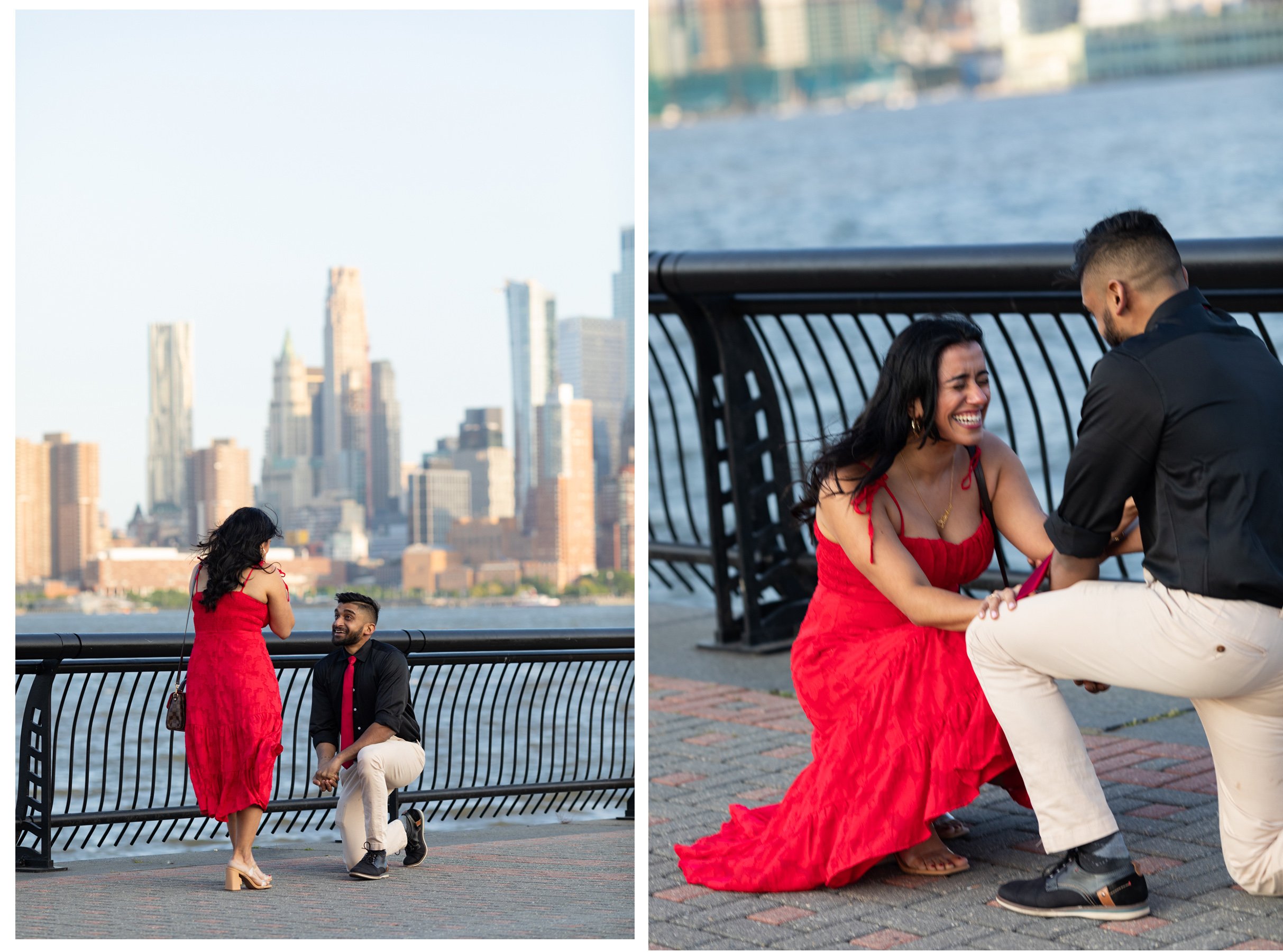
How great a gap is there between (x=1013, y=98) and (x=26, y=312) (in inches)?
5317

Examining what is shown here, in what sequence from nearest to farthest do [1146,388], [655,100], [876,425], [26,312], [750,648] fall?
[1146,388], [26,312], [876,425], [750,648], [655,100]

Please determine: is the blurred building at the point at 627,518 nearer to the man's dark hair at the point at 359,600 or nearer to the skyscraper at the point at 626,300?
the skyscraper at the point at 626,300

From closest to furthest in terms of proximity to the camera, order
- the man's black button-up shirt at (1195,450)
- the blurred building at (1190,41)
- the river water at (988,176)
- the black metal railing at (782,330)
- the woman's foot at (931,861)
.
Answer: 1. the man's black button-up shirt at (1195,450)
2. the woman's foot at (931,861)
3. the black metal railing at (782,330)
4. the river water at (988,176)
5. the blurred building at (1190,41)

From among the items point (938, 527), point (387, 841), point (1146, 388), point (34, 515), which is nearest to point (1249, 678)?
point (1146, 388)

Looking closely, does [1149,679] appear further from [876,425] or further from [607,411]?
[607,411]

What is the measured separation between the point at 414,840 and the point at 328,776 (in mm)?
225

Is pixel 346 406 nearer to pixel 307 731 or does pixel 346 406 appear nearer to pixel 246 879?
pixel 307 731

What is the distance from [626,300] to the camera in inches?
134

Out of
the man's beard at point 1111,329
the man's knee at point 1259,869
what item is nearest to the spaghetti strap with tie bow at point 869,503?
the man's beard at point 1111,329

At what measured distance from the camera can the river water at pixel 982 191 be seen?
21.0 m

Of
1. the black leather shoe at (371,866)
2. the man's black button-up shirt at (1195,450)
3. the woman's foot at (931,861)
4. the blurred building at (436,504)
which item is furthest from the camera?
the woman's foot at (931,861)

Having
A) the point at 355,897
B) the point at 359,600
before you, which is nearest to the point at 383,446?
the point at 359,600

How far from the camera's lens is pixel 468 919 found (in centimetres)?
305

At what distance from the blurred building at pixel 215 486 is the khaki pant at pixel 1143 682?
1.65 m
